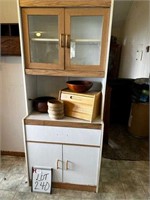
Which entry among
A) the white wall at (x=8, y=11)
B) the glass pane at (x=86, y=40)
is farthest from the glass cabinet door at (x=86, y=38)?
the white wall at (x=8, y=11)

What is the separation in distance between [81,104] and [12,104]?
37.1 inches

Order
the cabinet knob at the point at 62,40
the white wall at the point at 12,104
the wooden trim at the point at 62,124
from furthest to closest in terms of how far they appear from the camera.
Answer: the white wall at the point at 12,104
the wooden trim at the point at 62,124
the cabinet knob at the point at 62,40

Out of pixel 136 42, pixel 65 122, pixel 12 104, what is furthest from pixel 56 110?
pixel 136 42

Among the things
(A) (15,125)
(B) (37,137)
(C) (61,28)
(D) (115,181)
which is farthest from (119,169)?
(C) (61,28)

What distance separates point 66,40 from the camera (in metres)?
1.29

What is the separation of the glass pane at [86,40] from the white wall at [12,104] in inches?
28.8

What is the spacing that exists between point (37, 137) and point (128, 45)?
172 centimetres

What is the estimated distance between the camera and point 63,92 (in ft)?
4.91

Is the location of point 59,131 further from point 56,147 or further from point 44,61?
point 44,61

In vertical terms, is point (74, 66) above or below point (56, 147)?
above

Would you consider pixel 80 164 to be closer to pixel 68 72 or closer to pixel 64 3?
pixel 68 72

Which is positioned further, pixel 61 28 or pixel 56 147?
pixel 56 147

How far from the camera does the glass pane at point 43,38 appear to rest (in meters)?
1.33

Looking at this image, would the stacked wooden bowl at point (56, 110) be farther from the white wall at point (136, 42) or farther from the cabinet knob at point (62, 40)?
the white wall at point (136, 42)
